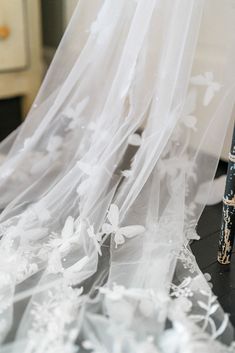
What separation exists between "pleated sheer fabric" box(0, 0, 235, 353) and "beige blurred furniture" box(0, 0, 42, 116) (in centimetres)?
53

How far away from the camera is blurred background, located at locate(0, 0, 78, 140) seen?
4.58 feet

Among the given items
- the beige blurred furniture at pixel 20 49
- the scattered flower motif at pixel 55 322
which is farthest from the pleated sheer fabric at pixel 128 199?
the beige blurred furniture at pixel 20 49

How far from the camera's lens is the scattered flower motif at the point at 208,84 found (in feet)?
2.57

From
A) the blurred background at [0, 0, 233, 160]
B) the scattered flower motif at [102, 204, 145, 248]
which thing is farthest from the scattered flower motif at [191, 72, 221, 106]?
the blurred background at [0, 0, 233, 160]

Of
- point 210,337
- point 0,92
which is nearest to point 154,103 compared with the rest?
point 210,337

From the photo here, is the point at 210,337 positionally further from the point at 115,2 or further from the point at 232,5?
the point at 115,2

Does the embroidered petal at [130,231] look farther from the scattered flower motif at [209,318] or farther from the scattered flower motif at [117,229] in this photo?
the scattered flower motif at [209,318]

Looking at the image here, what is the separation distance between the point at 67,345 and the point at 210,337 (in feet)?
0.69

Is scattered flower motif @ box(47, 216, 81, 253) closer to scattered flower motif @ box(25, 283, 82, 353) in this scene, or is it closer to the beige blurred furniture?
scattered flower motif @ box(25, 283, 82, 353)

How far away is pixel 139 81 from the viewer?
0.83 metres

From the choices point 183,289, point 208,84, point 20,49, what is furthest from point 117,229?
point 20,49

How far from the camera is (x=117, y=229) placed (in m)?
0.77

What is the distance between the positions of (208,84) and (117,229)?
36 centimetres

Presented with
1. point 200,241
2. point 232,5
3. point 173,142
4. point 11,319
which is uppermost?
point 232,5
